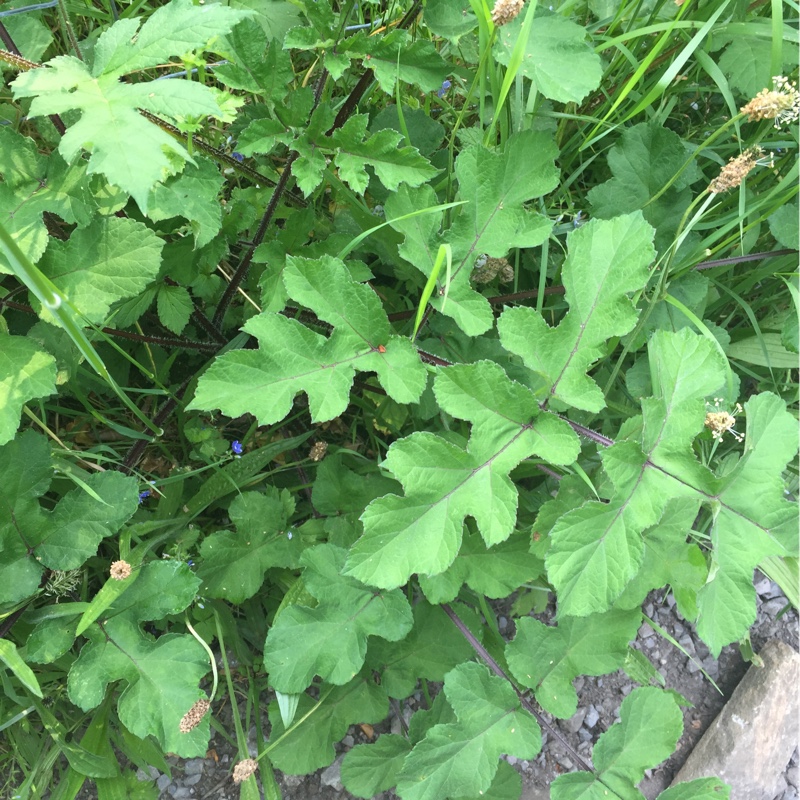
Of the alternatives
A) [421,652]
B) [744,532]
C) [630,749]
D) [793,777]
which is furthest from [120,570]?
[793,777]

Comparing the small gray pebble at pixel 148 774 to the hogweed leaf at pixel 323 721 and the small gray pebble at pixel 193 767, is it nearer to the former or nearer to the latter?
the small gray pebble at pixel 193 767

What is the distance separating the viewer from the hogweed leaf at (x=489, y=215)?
1624 mm

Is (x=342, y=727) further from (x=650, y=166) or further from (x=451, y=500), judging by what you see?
(x=650, y=166)

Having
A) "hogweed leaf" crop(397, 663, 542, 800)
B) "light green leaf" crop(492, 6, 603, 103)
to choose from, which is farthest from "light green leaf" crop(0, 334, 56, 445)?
"light green leaf" crop(492, 6, 603, 103)

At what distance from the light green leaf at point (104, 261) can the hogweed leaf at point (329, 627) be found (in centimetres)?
81

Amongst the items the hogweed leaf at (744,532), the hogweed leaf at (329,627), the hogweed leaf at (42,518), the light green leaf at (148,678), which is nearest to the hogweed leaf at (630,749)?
the hogweed leaf at (744,532)

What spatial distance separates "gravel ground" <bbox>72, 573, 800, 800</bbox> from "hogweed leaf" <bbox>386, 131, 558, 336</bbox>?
1387mm

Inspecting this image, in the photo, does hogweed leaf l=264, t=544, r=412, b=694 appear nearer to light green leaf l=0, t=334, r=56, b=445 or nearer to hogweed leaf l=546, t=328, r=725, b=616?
hogweed leaf l=546, t=328, r=725, b=616

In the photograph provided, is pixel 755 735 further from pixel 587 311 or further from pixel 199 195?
pixel 199 195

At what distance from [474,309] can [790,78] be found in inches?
50.6

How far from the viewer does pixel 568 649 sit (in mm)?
1789

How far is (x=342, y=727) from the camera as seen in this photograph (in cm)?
198

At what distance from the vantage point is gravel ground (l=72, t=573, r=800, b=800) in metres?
2.30

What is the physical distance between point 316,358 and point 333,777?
1594mm
